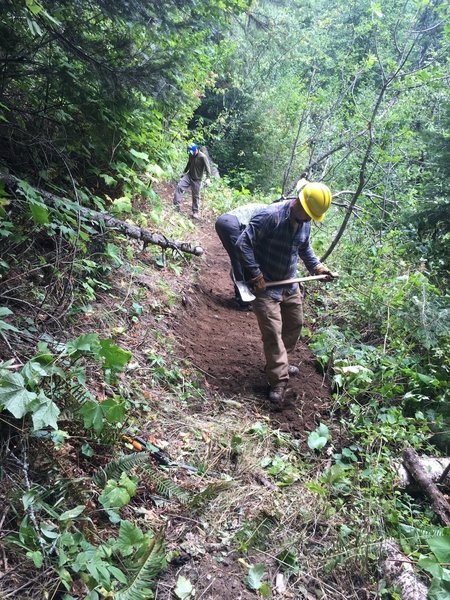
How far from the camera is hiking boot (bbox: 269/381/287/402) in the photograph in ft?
14.8

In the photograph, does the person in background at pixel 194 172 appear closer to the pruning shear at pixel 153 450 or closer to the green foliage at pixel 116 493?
the pruning shear at pixel 153 450

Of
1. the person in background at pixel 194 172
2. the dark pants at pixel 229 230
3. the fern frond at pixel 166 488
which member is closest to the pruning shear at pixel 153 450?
the fern frond at pixel 166 488

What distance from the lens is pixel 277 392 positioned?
179 inches

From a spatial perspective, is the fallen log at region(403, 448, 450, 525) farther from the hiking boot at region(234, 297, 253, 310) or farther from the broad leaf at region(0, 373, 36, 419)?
the hiking boot at region(234, 297, 253, 310)

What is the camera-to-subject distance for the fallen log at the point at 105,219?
3582mm

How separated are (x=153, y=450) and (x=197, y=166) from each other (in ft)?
29.1

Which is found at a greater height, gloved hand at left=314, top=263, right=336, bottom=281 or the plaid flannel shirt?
the plaid flannel shirt

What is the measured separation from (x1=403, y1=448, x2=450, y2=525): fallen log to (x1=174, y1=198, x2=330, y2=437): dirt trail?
957 mm

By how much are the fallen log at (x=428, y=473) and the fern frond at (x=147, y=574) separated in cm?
211

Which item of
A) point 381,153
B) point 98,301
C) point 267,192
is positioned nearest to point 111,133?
point 98,301

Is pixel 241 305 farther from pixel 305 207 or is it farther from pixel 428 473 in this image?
pixel 428 473

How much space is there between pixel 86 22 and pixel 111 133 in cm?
110

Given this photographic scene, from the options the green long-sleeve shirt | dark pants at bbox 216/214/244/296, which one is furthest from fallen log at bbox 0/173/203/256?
the green long-sleeve shirt

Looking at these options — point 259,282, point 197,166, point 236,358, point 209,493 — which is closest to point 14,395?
point 209,493
